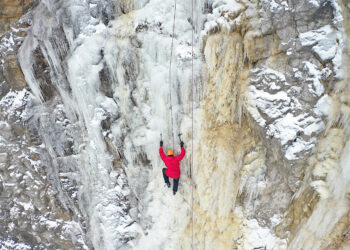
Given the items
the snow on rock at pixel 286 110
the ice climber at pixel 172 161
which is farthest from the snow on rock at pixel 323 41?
the ice climber at pixel 172 161

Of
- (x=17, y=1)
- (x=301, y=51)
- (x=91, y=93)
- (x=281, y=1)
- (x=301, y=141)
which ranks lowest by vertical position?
(x=301, y=141)

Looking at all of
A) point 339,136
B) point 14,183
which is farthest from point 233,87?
point 14,183

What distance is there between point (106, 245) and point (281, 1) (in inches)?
207

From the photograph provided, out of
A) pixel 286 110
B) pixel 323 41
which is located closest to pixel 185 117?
pixel 286 110

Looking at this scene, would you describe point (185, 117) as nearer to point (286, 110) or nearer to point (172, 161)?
point (172, 161)

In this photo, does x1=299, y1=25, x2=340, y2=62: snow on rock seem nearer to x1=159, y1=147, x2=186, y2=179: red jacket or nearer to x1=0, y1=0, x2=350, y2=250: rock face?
x1=0, y1=0, x2=350, y2=250: rock face

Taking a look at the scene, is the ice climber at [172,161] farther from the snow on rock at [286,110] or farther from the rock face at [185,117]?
the snow on rock at [286,110]

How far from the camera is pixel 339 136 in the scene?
3.79 meters

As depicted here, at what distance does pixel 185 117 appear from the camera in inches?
175

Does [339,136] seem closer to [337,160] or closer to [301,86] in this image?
[337,160]

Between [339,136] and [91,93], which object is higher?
[91,93]

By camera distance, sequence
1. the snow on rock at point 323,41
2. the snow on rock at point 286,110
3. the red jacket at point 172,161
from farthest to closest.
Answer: the red jacket at point 172,161
the snow on rock at point 286,110
the snow on rock at point 323,41

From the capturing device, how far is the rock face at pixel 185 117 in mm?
3824

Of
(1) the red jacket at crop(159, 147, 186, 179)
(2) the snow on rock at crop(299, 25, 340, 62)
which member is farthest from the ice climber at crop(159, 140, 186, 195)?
(2) the snow on rock at crop(299, 25, 340, 62)
